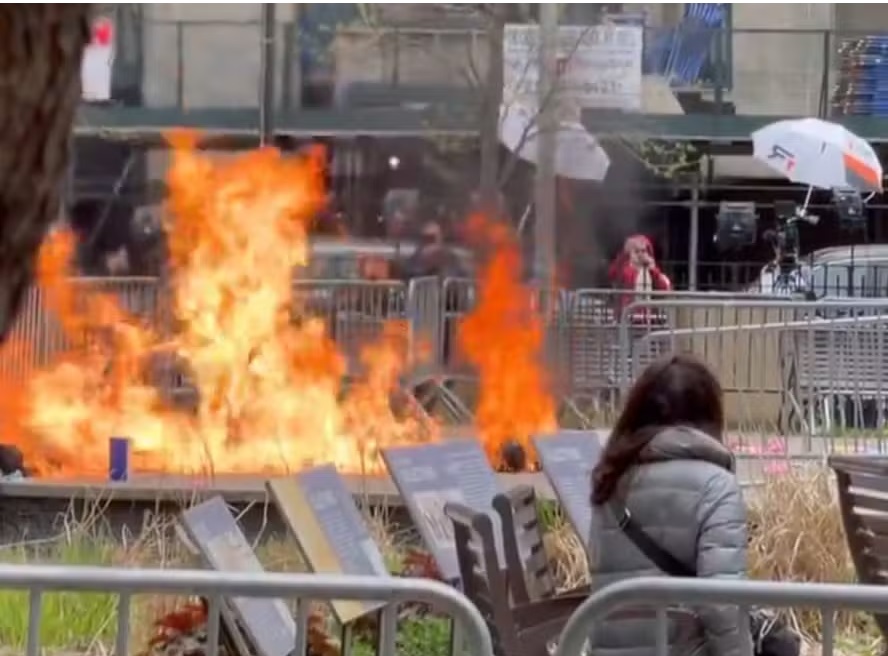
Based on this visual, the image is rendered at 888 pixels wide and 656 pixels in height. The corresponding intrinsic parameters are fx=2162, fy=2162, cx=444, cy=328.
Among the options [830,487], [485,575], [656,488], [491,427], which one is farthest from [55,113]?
[491,427]

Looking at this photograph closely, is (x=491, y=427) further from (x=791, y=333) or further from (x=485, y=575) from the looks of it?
(x=485, y=575)

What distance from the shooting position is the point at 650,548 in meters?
5.66

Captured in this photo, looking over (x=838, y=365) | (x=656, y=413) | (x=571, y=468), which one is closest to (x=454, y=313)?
(x=838, y=365)

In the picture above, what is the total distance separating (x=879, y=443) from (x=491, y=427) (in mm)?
2107

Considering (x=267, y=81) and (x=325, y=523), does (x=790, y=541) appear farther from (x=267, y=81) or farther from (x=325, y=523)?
(x=267, y=81)

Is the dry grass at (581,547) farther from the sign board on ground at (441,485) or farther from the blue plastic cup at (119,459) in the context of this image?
the blue plastic cup at (119,459)

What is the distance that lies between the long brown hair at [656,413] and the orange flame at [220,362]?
457 cm

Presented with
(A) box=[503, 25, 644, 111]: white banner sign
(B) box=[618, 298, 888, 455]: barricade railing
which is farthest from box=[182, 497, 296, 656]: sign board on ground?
(A) box=[503, 25, 644, 111]: white banner sign

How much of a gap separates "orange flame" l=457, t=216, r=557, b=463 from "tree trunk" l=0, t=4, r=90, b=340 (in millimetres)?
8504

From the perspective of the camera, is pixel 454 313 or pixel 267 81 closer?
pixel 454 313

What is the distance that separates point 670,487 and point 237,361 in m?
6.79

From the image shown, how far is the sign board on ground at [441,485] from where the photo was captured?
686 cm

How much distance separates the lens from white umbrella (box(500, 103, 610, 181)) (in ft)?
54.5

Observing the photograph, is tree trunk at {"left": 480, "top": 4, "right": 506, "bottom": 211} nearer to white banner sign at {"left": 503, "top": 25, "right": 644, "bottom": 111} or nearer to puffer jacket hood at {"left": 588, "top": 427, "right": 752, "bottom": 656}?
white banner sign at {"left": 503, "top": 25, "right": 644, "bottom": 111}
